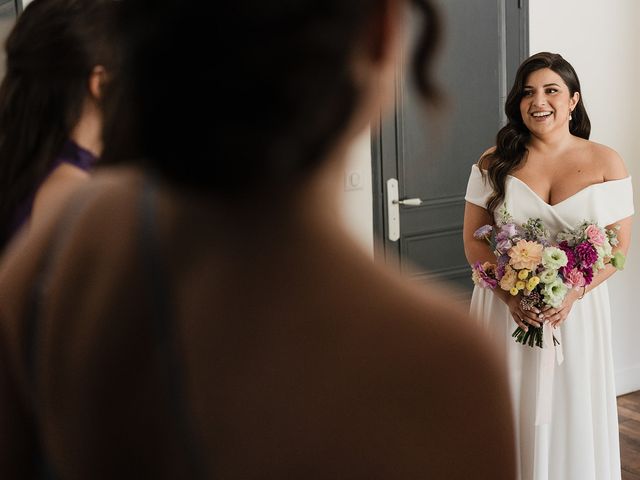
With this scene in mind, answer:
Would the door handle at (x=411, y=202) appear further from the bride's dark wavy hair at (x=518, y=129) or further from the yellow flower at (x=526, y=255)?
the yellow flower at (x=526, y=255)

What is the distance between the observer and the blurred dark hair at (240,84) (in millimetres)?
545

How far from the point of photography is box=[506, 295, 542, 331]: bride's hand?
3.23m

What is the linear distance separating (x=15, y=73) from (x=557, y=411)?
8.37ft

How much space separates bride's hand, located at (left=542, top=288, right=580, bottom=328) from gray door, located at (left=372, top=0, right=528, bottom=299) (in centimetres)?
131

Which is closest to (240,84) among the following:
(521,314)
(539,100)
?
(521,314)

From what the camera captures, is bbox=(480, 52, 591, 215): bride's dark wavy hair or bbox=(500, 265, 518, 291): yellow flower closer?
bbox=(500, 265, 518, 291): yellow flower

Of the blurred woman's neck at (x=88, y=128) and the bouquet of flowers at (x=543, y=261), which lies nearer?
the blurred woman's neck at (x=88, y=128)

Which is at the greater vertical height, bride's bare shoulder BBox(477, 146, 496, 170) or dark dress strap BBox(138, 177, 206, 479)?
bride's bare shoulder BBox(477, 146, 496, 170)

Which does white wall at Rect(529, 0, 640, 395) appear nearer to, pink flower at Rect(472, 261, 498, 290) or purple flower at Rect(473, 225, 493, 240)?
purple flower at Rect(473, 225, 493, 240)

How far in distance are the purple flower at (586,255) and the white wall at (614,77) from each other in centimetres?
197

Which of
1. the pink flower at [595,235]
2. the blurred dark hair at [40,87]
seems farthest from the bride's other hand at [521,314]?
the blurred dark hair at [40,87]

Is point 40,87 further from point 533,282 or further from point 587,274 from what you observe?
point 587,274

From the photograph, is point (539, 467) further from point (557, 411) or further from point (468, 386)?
point (468, 386)

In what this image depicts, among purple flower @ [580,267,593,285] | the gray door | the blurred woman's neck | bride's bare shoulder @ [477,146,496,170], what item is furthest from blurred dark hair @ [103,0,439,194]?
the gray door
